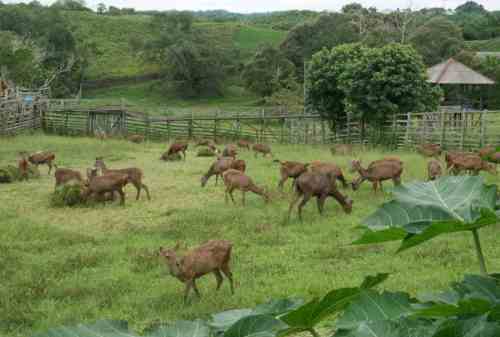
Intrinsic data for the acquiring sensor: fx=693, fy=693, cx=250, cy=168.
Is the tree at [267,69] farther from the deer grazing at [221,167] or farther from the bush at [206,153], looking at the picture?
the deer grazing at [221,167]

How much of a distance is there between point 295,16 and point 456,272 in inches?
3944

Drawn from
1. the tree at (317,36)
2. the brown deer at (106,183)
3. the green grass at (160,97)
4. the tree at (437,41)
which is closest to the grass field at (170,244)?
the brown deer at (106,183)

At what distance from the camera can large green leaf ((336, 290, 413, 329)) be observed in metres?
1.27

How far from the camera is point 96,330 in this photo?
1156mm

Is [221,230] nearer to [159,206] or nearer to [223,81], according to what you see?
[159,206]

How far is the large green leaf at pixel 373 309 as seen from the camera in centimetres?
127

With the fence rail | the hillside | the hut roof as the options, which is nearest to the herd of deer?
the fence rail

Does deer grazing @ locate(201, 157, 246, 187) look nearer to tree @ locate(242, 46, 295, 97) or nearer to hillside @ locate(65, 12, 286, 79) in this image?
tree @ locate(242, 46, 295, 97)

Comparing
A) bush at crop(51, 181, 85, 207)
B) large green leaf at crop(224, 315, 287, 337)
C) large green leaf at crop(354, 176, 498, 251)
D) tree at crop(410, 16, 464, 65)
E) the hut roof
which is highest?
tree at crop(410, 16, 464, 65)

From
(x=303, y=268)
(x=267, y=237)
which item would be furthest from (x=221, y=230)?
(x=303, y=268)

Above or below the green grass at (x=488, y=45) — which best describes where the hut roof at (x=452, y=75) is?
below

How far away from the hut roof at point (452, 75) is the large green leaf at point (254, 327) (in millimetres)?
31493

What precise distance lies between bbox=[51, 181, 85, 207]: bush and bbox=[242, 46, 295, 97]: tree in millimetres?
37268

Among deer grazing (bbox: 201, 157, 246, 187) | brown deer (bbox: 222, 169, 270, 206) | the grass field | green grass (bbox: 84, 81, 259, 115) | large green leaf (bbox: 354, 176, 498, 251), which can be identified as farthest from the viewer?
green grass (bbox: 84, 81, 259, 115)
